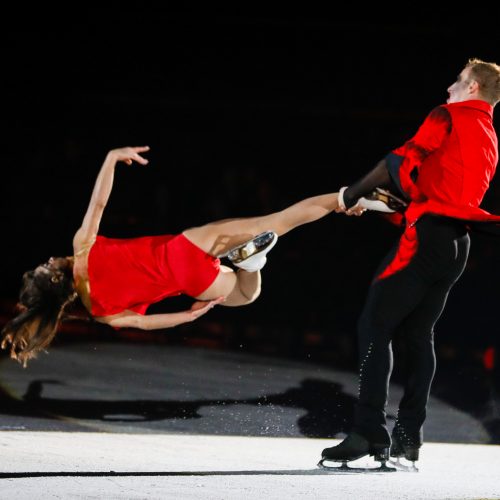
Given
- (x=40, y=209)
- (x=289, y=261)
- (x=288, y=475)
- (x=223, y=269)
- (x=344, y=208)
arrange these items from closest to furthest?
1. (x=288, y=475)
2. (x=344, y=208)
3. (x=223, y=269)
4. (x=40, y=209)
5. (x=289, y=261)

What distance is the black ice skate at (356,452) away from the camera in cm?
286

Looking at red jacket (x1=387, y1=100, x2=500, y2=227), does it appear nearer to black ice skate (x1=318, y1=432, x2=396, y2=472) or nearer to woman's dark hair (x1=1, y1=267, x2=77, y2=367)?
black ice skate (x1=318, y1=432, x2=396, y2=472)

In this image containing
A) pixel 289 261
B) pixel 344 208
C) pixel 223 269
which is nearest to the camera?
pixel 344 208

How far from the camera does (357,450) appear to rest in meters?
2.86

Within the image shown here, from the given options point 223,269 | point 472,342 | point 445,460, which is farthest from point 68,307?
point 472,342

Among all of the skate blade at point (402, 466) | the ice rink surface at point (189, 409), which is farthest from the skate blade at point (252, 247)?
the skate blade at point (402, 466)

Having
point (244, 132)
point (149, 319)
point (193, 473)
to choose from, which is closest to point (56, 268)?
point (149, 319)

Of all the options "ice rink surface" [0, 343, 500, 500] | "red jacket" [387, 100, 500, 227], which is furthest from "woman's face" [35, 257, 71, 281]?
"red jacket" [387, 100, 500, 227]

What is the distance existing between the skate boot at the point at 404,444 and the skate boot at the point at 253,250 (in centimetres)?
80

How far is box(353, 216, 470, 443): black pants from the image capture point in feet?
9.43

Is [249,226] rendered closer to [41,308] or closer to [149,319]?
[149,319]

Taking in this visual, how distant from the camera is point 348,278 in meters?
4.46

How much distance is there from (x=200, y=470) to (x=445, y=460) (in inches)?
43.5

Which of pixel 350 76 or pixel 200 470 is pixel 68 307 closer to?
pixel 200 470
